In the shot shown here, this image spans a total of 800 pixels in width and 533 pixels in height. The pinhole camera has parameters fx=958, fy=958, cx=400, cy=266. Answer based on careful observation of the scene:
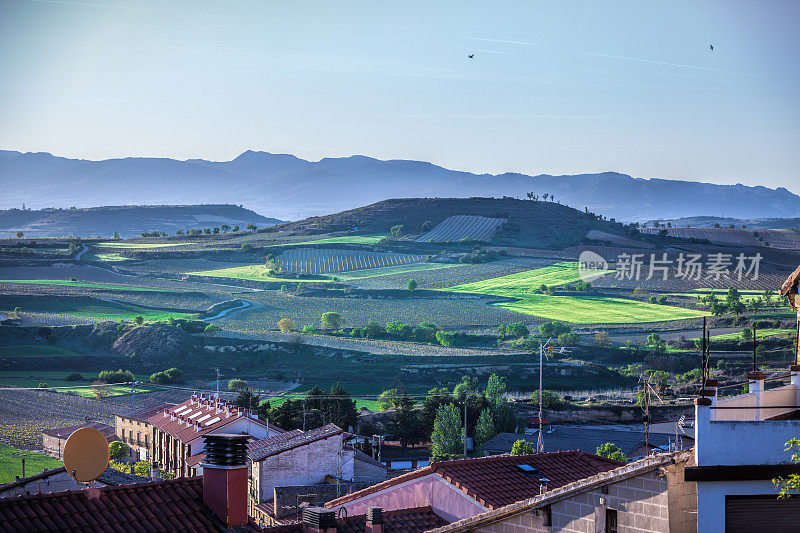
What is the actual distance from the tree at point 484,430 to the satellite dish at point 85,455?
1457 inches

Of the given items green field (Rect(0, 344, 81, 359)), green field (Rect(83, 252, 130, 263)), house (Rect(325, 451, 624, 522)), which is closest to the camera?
house (Rect(325, 451, 624, 522))

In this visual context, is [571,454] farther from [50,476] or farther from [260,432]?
[260,432]

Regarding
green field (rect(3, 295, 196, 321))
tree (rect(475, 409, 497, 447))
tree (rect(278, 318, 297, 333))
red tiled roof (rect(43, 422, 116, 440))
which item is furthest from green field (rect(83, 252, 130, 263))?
tree (rect(475, 409, 497, 447))

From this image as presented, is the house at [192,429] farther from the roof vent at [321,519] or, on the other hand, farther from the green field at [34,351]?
the green field at [34,351]

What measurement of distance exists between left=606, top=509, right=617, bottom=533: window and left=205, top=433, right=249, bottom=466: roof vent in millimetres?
3585

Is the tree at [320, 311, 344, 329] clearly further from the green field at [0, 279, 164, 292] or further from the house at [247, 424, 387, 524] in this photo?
the house at [247, 424, 387, 524]

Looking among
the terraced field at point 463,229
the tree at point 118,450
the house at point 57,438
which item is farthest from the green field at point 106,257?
the tree at point 118,450

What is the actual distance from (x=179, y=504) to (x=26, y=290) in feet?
355

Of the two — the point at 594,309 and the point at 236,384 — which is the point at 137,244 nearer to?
the point at 594,309

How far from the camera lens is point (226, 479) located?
909 cm

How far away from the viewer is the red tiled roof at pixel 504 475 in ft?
44.0

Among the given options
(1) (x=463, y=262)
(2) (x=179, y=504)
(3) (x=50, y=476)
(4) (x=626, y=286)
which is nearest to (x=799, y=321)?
(2) (x=179, y=504)

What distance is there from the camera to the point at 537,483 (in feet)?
45.8

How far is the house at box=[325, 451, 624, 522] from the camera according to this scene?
13227 millimetres
